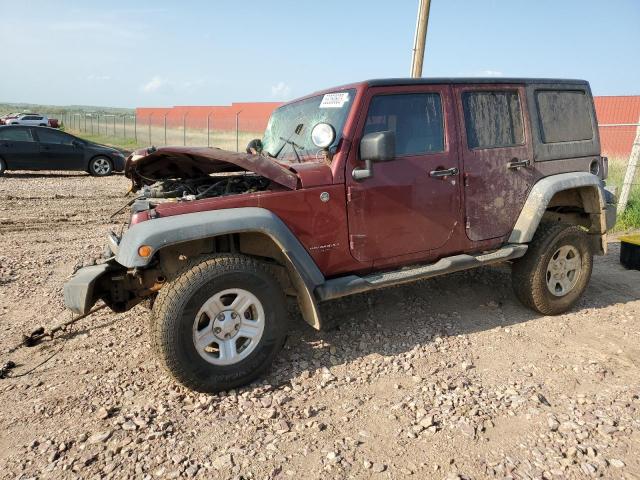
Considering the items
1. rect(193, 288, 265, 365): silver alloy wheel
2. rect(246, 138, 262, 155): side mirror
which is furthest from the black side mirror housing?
rect(246, 138, 262, 155): side mirror

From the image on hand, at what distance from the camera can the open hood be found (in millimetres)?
3225

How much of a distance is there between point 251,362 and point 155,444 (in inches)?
30.7

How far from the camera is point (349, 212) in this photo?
3557 millimetres

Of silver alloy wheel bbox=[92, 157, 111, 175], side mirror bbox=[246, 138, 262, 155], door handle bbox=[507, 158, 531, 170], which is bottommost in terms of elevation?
silver alloy wheel bbox=[92, 157, 111, 175]

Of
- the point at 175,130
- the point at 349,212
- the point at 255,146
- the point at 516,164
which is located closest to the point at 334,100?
the point at 349,212

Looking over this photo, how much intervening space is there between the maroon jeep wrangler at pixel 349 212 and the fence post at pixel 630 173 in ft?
13.2

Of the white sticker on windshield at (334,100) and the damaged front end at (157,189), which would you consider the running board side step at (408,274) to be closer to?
the damaged front end at (157,189)

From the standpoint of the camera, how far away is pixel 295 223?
3.40m

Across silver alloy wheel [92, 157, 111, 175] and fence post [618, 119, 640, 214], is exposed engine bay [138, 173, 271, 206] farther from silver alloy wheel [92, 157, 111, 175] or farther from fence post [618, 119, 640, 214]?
silver alloy wheel [92, 157, 111, 175]

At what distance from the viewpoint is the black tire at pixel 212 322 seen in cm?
302

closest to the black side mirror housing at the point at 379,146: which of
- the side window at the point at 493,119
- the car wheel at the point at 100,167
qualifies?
the side window at the point at 493,119

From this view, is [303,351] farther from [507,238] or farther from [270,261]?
[507,238]

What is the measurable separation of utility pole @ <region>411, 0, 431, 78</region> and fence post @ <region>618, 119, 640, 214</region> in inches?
146

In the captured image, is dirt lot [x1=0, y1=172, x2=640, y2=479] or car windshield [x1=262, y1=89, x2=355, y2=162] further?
car windshield [x1=262, y1=89, x2=355, y2=162]
